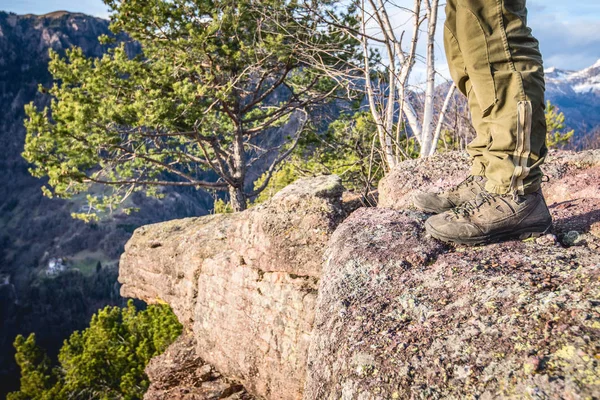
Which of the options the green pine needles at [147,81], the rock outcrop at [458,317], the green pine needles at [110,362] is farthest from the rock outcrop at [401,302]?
the green pine needles at [110,362]

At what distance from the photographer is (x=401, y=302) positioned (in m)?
1.49

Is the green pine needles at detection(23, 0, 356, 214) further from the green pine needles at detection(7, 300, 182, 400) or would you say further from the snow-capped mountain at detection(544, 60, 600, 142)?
the snow-capped mountain at detection(544, 60, 600, 142)

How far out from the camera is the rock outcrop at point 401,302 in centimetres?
104

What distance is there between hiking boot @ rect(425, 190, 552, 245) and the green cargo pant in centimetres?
7

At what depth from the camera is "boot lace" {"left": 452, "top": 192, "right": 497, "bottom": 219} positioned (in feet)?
6.18

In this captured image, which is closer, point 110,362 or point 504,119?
point 504,119

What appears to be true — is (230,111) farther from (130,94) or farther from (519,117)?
(519,117)

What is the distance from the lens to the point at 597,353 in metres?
0.92

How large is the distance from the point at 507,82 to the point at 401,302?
117 cm

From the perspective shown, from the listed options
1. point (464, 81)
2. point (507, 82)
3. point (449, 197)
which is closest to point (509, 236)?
point (449, 197)

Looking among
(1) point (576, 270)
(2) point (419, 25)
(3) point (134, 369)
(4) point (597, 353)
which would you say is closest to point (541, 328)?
(4) point (597, 353)

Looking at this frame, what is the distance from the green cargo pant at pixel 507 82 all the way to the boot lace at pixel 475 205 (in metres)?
0.06

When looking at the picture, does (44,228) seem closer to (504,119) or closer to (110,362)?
(110,362)

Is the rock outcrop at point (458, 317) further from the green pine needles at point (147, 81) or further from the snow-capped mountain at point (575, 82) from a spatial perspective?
the snow-capped mountain at point (575, 82)
